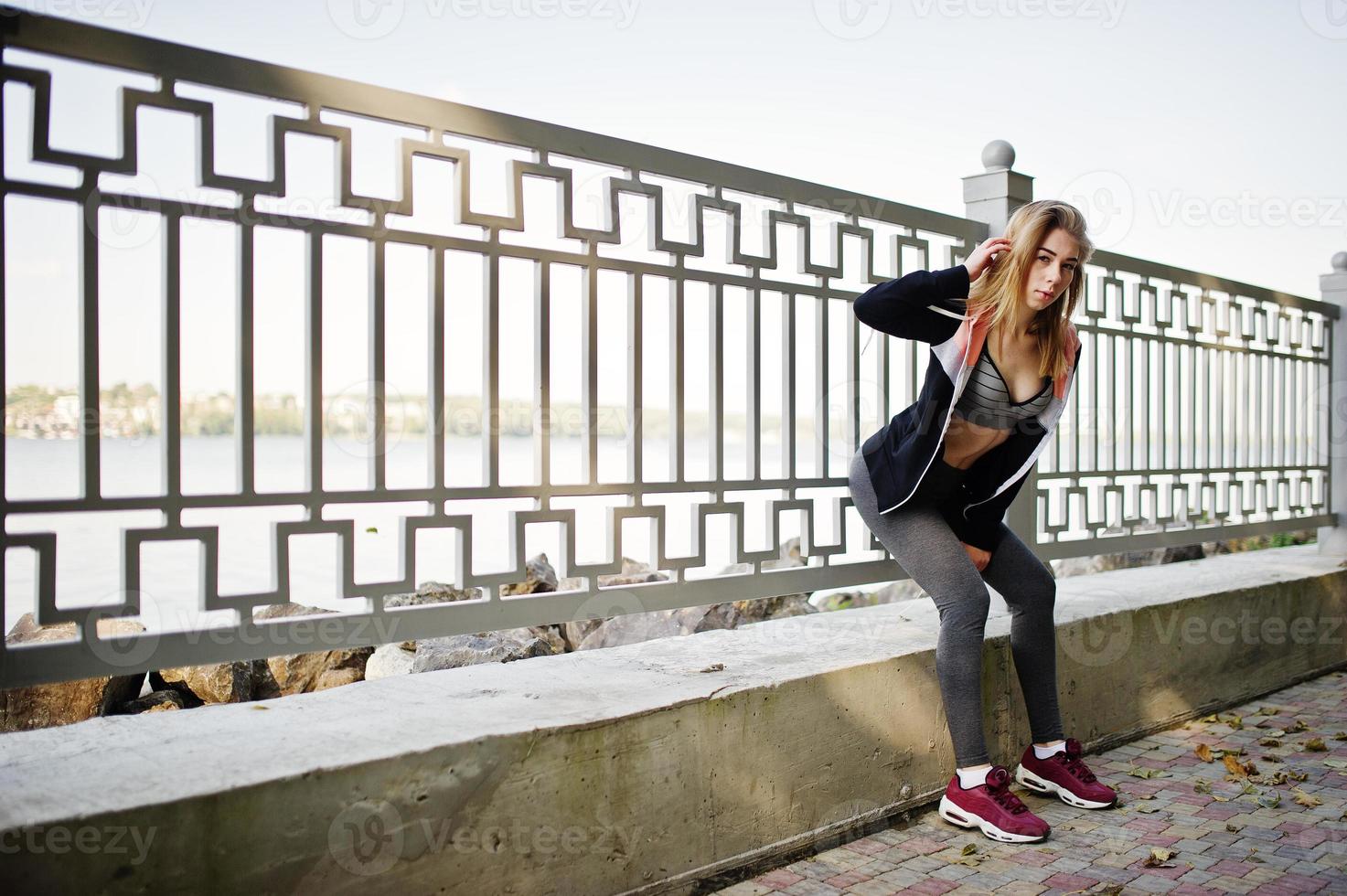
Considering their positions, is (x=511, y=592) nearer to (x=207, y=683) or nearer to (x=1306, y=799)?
(x=207, y=683)

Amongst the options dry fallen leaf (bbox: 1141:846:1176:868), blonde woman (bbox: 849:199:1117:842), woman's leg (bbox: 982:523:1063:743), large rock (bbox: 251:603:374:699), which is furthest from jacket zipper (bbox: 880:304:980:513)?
large rock (bbox: 251:603:374:699)

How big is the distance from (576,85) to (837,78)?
2599 millimetres

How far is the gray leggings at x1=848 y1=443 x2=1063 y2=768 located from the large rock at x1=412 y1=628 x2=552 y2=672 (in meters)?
1.36

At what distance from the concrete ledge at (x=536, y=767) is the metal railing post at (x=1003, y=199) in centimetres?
47

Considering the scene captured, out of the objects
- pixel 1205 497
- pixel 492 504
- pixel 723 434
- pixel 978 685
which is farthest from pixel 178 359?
pixel 1205 497

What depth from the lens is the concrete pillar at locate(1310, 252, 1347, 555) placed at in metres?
6.53

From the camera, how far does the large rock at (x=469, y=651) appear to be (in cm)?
365

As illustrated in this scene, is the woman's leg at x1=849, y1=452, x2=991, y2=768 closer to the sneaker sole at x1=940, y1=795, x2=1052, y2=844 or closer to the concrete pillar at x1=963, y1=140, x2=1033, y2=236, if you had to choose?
the sneaker sole at x1=940, y1=795, x2=1052, y2=844

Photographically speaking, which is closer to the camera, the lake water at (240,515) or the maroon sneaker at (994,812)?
the lake water at (240,515)

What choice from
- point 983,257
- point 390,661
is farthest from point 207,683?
point 983,257

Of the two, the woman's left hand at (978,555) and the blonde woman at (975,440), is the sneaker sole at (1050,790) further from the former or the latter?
the woman's left hand at (978,555)

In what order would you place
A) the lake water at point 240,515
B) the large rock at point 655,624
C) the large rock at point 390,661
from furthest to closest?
the large rock at point 655,624 → the large rock at point 390,661 → the lake water at point 240,515

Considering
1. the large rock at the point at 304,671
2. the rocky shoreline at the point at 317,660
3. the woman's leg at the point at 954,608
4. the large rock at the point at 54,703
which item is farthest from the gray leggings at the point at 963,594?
the large rock at the point at 54,703

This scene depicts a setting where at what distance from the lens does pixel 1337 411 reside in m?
6.68
